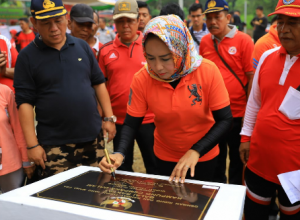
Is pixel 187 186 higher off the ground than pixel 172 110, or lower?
lower

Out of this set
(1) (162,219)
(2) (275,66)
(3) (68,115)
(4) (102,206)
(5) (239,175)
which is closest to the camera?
(1) (162,219)

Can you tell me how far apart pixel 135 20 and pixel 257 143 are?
5.11ft

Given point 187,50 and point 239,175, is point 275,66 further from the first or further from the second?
point 239,175

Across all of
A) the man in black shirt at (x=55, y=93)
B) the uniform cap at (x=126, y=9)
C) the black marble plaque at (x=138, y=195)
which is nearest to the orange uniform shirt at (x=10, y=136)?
the man in black shirt at (x=55, y=93)

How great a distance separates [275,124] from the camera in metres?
1.53

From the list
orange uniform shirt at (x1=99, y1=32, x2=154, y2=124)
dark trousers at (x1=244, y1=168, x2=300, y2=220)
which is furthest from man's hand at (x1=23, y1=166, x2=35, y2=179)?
dark trousers at (x1=244, y1=168, x2=300, y2=220)

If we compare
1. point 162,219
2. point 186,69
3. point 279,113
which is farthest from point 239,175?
point 162,219

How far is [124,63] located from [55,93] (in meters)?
0.86

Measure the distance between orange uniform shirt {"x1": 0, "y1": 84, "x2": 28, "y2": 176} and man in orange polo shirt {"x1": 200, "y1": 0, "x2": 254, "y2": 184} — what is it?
5.69 ft

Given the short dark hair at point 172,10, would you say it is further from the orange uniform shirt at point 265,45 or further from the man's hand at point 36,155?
the man's hand at point 36,155

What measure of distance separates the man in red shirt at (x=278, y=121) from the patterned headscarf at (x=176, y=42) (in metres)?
0.42

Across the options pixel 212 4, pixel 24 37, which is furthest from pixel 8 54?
pixel 24 37

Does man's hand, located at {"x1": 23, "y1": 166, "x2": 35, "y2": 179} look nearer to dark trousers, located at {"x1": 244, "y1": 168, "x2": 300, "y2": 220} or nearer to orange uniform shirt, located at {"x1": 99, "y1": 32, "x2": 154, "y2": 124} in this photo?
orange uniform shirt, located at {"x1": 99, "y1": 32, "x2": 154, "y2": 124}

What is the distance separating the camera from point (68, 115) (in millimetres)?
1929
